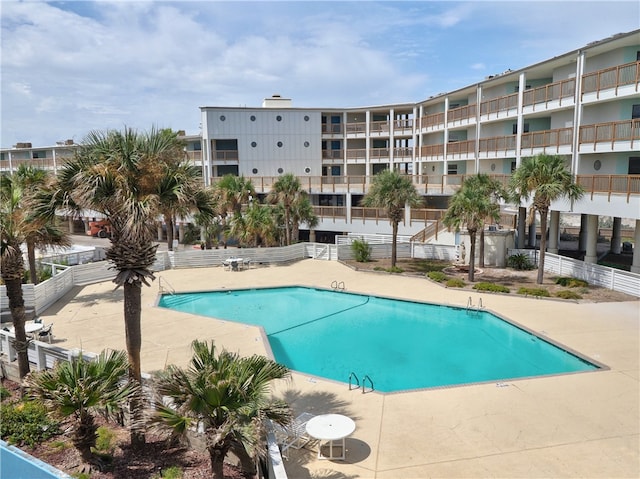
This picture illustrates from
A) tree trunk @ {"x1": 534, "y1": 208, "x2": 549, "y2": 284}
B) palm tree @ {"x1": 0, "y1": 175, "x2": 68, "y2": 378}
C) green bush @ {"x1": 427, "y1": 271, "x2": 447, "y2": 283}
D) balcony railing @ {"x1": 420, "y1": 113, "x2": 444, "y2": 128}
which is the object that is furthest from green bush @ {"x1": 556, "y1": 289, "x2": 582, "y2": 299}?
balcony railing @ {"x1": 420, "y1": 113, "x2": 444, "y2": 128}

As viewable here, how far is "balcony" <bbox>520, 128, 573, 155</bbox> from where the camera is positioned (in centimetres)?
2630

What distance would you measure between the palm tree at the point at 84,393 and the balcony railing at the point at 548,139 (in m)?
25.7

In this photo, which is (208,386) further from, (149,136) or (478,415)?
(478,415)

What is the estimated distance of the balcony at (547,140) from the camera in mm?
26297

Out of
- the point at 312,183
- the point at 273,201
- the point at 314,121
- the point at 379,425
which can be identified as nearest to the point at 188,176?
the point at 379,425

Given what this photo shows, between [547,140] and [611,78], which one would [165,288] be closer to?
[547,140]

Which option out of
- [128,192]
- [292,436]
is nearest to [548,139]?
[292,436]

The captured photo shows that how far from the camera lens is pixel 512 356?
16.4 meters

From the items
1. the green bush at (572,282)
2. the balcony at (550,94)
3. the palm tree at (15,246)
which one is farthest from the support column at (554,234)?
the palm tree at (15,246)

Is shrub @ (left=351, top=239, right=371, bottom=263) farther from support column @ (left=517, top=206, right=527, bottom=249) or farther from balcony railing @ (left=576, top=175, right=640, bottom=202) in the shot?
balcony railing @ (left=576, top=175, right=640, bottom=202)

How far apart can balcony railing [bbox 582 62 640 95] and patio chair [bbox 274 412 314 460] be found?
22.1 m

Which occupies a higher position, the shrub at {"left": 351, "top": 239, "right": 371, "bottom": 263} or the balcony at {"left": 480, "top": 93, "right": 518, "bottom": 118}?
the balcony at {"left": 480, "top": 93, "right": 518, "bottom": 118}

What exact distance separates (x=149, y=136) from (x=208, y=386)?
5425 millimetres

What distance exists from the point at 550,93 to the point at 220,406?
2737 cm
